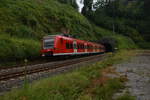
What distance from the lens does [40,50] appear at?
65.6 ft

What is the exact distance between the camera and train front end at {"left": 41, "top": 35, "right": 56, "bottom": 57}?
18344 millimetres

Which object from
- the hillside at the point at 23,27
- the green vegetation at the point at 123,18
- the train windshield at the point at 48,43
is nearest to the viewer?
the hillside at the point at 23,27

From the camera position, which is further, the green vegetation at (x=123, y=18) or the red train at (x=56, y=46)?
the green vegetation at (x=123, y=18)

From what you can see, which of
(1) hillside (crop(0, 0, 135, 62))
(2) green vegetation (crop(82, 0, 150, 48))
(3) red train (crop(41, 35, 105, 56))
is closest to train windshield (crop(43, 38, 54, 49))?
(3) red train (crop(41, 35, 105, 56))

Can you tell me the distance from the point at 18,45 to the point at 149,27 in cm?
8233

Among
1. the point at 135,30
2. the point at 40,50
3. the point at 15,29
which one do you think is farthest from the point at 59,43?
the point at 135,30

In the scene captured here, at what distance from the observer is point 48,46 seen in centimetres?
1905

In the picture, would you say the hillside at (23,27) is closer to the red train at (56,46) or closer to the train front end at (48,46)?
the train front end at (48,46)

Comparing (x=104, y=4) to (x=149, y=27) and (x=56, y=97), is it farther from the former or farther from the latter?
(x=56, y=97)

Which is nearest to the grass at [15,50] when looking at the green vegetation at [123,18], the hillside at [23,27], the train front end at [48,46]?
the hillside at [23,27]

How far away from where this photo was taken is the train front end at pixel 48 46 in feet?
60.2

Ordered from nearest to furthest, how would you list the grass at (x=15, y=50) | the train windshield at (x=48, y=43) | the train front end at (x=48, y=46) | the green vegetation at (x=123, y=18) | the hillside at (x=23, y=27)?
the grass at (x=15, y=50), the hillside at (x=23, y=27), the train front end at (x=48, y=46), the train windshield at (x=48, y=43), the green vegetation at (x=123, y=18)

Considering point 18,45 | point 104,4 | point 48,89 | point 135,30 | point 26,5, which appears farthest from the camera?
point 104,4

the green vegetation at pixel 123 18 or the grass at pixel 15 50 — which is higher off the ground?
the green vegetation at pixel 123 18
